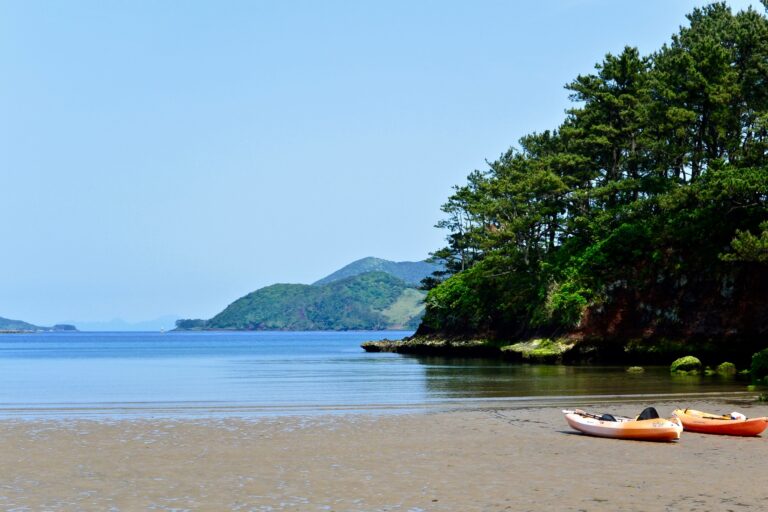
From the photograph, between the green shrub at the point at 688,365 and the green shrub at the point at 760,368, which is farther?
the green shrub at the point at 688,365

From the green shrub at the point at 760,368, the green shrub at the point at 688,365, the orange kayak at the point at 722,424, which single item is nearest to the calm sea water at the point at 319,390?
the green shrub at the point at 760,368

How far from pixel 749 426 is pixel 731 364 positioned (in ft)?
106

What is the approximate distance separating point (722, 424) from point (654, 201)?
43572mm

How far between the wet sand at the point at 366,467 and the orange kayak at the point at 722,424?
0.43m

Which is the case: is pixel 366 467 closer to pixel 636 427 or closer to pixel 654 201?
pixel 636 427

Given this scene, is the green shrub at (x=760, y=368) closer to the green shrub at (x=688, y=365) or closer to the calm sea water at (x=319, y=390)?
the calm sea water at (x=319, y=390)

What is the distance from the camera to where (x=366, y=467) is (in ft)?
68.4

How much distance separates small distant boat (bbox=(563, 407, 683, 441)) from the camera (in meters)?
24.3

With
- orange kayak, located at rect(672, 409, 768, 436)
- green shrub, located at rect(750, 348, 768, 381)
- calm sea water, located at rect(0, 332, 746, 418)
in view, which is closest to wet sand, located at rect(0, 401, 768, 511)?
orange kayak, located at rect(672, 409, 768, 436)

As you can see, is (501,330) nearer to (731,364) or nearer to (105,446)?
(731,364)

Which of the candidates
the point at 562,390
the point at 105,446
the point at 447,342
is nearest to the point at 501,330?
the point at 447,342

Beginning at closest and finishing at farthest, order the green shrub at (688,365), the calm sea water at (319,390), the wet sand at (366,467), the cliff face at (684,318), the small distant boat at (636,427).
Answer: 1. the wet sand at (366,467)
2. the small distant boat at (636,427)
3. the calm sea water at (319,390)
4. the green shrub at (688,365)
5. the cliff face at (684,318)

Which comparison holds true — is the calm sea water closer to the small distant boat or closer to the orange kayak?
the small distant boat

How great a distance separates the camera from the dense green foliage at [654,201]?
193ft
